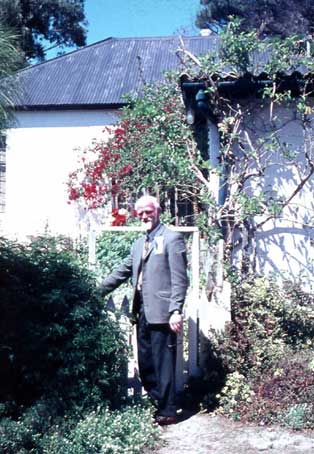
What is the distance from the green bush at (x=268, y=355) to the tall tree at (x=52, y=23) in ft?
77.4

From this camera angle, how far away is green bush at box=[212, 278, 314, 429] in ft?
16.8

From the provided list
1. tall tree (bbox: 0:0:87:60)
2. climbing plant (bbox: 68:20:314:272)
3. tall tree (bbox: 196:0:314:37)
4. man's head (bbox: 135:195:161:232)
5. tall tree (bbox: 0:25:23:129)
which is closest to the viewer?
tall tree (bbox: 0:25:23:129)

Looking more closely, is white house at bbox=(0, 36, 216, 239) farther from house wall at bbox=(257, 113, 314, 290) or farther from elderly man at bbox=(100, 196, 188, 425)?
elderly man at bbox=(100, 196, 188, 425)

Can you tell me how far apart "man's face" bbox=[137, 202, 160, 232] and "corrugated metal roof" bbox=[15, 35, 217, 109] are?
9.19m

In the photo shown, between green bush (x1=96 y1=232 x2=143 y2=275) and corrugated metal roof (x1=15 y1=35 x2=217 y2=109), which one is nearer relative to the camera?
green bush (x1=96 y1=232 x2=143 y2=275)

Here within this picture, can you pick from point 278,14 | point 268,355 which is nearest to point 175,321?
point 268,355

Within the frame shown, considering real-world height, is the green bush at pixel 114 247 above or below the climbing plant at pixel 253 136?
below

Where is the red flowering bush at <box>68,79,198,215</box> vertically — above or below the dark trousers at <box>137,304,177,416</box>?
above

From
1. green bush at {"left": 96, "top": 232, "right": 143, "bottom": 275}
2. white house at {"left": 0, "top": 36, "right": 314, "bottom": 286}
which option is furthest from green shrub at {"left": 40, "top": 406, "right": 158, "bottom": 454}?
white house at {"left": 0, "top": 36, "right": 314, "bottom": 286}

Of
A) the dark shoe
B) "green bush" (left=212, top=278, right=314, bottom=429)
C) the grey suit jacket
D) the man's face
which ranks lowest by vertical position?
the dark shoe

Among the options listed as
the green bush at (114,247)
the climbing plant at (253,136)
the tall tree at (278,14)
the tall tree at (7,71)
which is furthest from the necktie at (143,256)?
the tall tree at (278,14)

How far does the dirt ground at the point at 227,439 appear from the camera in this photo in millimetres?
4621

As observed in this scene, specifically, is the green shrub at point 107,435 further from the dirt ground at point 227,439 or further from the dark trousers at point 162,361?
the dark trousers at point 162,361

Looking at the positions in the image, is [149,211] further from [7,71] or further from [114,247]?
[114,247]
